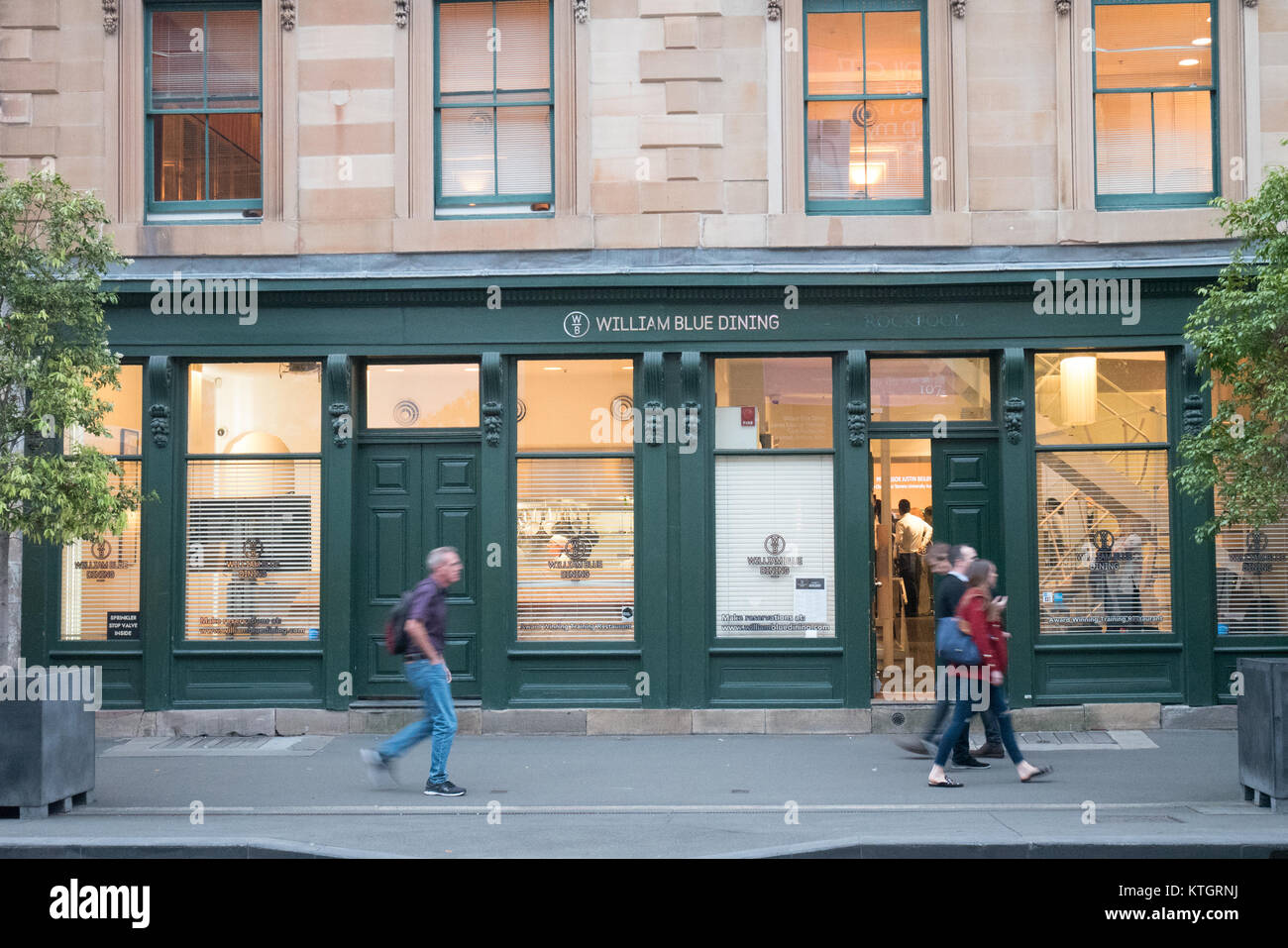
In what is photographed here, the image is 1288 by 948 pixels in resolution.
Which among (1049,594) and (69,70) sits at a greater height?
(69,70)

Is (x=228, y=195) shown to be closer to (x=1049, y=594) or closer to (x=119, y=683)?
(x=119, y=683)

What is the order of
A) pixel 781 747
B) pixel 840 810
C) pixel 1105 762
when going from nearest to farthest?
1. pixel 840 810
2. pixel 1105 762
3. pixel 781 747

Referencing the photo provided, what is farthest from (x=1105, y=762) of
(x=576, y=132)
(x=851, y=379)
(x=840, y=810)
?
(x=576, y=132)

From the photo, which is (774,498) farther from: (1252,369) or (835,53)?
(1252,369)

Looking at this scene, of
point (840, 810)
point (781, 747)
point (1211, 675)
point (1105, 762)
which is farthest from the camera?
point (1211, 675)

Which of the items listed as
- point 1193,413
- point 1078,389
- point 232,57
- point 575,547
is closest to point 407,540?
point 575,547

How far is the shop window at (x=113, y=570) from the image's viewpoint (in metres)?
13.6

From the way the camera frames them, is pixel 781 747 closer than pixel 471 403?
Yes

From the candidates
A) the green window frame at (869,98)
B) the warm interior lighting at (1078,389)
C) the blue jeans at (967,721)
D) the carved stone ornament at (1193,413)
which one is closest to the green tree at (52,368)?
the blue jeans at (967,721)

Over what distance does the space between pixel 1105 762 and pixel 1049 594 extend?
2.37m

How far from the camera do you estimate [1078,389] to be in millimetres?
13453

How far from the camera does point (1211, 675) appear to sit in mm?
13156

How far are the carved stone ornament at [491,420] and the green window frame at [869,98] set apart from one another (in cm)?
392

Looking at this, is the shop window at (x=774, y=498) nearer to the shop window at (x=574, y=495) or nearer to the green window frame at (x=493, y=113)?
the shop window at (x=574, y=495)
